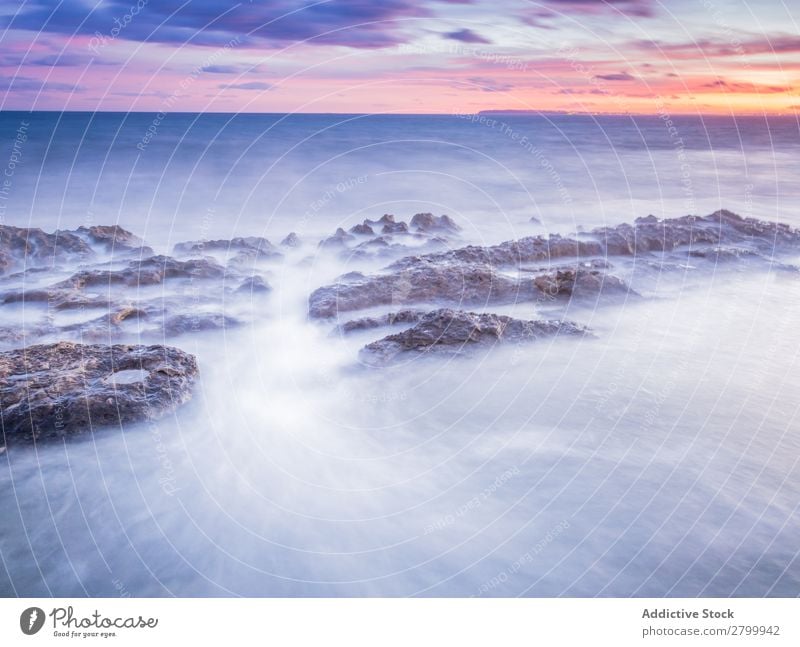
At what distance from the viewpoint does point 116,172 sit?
1077 centimetres

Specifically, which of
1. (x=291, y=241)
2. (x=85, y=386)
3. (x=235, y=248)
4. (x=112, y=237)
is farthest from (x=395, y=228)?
(x=85, y=386)

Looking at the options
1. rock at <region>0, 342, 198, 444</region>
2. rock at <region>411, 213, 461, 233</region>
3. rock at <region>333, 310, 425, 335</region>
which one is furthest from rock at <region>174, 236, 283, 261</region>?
rock at <region>0, 342, 198, 444</region>

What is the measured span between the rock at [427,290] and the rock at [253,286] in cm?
61

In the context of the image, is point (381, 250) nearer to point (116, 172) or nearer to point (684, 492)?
point (684, 492)

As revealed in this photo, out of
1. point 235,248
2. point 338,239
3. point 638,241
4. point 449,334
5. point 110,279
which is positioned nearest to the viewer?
point 449,334

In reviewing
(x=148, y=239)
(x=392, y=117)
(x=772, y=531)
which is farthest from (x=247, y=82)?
(x=772, y=531)

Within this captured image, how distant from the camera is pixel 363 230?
800cm

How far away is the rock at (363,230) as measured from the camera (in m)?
7.98

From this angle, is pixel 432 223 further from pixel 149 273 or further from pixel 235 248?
pixel 149 273

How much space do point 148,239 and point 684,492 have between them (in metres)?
6.51

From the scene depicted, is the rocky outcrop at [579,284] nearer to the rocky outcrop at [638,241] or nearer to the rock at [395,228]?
the rocky outcrop at [638,241]

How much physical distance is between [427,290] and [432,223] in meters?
2.08

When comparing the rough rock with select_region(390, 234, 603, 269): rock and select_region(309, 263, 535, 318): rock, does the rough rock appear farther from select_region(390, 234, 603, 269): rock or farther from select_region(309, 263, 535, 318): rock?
select_region(390, 234, 603, 269): rock
